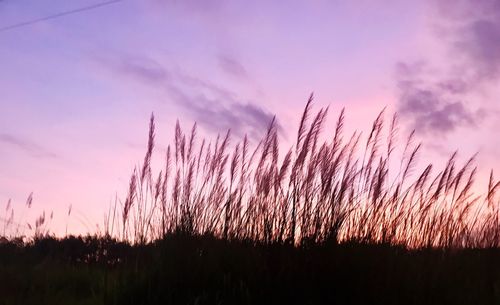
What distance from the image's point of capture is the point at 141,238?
6.82 m

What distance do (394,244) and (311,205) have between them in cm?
76

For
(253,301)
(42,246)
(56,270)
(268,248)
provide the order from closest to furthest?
(253,301) → (268,248) → (56,270) → (42,246)

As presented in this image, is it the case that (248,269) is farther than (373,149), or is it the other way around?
(373,149)

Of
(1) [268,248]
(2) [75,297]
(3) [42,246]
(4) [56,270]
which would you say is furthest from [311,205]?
(3) [42,246]

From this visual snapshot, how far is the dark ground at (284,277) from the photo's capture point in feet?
18.2

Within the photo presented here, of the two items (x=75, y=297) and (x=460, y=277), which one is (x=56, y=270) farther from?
(x=460, y=277)

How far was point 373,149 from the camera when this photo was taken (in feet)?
21.8

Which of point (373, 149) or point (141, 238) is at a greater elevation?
point (373, 149)

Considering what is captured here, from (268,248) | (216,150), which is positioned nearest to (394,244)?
(268,248)

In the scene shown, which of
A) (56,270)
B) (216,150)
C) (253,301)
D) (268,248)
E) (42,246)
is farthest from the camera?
(42,246)

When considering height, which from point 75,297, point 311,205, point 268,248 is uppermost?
point 311,205

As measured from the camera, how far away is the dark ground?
5.54 meters

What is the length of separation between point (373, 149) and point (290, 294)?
66.0 inches

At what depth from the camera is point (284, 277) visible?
5.66 metres
